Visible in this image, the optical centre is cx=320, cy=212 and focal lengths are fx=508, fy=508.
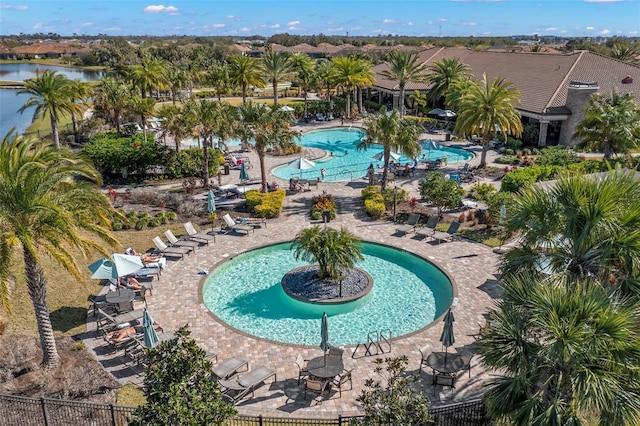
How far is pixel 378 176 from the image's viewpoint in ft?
115

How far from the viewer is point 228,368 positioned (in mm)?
14688

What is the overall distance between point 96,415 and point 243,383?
12.3 feet

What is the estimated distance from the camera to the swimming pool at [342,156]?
36844mm

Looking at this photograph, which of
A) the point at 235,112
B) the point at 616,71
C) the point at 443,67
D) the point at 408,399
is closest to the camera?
the point at 408,399

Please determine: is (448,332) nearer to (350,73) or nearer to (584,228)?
(584,228)

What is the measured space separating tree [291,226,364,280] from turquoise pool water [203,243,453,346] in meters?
1.61

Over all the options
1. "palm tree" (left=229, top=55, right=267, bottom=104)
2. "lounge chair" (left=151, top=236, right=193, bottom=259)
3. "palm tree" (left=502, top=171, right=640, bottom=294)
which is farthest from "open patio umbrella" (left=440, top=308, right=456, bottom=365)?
"palm tree" (left=229, top=55, right=267, bottom=104)

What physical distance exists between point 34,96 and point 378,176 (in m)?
23.4

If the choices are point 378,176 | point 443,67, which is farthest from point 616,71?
point 378,176

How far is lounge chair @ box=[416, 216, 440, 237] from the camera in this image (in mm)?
25083

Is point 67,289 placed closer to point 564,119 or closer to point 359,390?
point 359,390

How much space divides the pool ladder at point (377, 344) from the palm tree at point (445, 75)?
37274 millimetres

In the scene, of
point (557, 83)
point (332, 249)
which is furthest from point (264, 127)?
point (557, 83)

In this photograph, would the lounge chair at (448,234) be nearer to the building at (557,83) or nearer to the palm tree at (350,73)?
the building at (557,83)
